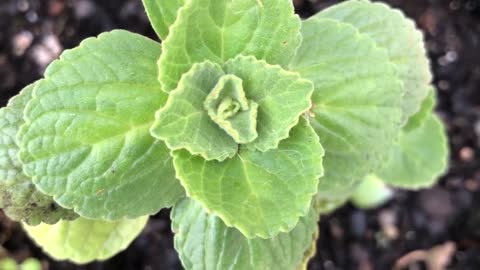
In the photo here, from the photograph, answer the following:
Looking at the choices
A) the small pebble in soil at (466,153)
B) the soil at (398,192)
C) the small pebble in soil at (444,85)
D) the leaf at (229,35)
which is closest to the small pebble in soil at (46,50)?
the soil at (398,192)

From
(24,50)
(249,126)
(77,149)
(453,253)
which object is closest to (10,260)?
(24,50)

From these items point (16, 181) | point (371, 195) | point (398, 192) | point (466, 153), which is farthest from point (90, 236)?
point (466, 153)

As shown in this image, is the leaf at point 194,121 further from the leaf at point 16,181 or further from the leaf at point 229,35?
the leaf at point 16,181

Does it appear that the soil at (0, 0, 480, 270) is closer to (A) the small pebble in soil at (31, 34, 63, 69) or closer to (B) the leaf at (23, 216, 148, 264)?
(A) the small pebble in soil at (31, 34, 63, 69)

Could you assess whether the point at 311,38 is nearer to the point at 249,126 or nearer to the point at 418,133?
the point at 249,126

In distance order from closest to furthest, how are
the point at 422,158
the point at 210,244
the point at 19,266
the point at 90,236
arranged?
the point at 210,244 < the point at 90,236 < the point at 422,158 < the point at 19,266

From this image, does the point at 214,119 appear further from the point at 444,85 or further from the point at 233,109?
the point at 444,85

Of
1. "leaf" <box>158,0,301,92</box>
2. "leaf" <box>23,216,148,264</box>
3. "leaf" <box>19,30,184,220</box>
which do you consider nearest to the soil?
"leaf" <box>23,216,148,264</box>
